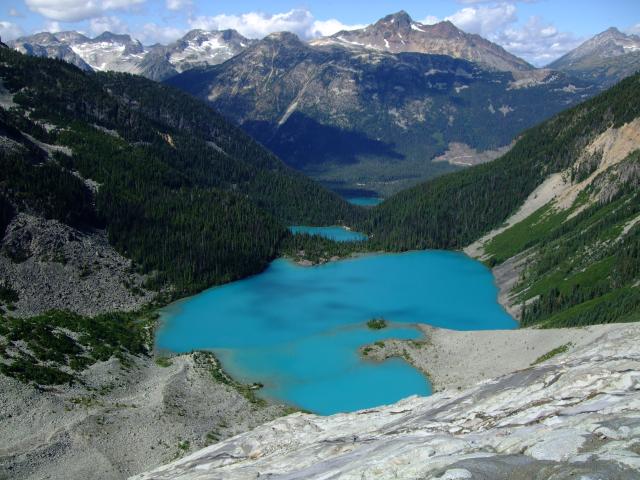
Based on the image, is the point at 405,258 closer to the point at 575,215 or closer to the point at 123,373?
the point at 575,215

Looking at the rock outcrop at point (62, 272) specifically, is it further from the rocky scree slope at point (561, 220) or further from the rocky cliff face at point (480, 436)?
the rocky scree slope at point (561, 220)

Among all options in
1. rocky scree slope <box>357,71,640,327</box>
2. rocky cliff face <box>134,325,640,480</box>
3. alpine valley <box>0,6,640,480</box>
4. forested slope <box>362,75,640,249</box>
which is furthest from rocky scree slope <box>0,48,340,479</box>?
rocky scree slope <box>357,71,640,327</box>

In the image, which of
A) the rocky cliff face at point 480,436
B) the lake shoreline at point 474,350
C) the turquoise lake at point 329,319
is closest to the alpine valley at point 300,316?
the rocky cliff face at point 480,436

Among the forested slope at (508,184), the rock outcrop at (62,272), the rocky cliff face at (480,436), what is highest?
the forested slope at (508,184)

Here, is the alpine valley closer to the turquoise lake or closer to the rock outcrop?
the rock outcrop

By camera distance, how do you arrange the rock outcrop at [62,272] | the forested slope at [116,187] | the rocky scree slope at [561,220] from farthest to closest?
the forested slope at [116,187], the rocky scree slope at [561,220], the rock outcrop at [62,272]

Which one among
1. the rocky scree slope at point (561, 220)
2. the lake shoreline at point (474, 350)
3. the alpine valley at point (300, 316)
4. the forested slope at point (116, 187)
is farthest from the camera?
the forested slope at point (116, 187)

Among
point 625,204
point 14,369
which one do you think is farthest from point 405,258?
point 14,369
